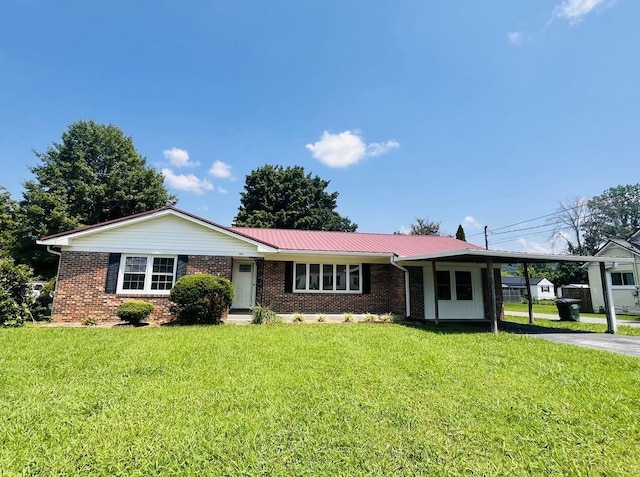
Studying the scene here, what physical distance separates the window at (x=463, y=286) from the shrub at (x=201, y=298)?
9.67 m

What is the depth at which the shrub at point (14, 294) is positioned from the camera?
384 inches

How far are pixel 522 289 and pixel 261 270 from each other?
43.5m

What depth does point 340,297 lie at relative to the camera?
13.4 meters

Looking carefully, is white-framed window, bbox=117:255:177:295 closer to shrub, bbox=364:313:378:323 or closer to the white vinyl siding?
the white vinyl siding

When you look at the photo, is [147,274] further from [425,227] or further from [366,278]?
[425,227]

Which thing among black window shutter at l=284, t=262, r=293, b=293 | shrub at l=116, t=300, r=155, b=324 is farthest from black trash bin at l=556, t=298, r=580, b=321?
shrub at l=116, t=300, r=155, b=324

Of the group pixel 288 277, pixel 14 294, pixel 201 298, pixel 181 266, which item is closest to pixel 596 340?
pixel 288 277

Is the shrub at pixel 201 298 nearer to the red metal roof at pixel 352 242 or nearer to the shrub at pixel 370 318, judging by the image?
the red metal roof at pixel 352 242

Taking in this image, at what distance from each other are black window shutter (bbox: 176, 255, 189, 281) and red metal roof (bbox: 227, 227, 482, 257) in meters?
2.03

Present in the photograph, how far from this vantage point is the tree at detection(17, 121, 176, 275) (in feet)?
73.6

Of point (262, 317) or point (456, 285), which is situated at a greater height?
point (456, 285)

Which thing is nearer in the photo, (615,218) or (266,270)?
(266,270)

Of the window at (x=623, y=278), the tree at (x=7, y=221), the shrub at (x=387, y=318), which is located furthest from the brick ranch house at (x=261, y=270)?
the tree at (x=7, y=221)

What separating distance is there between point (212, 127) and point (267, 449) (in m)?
14.8
